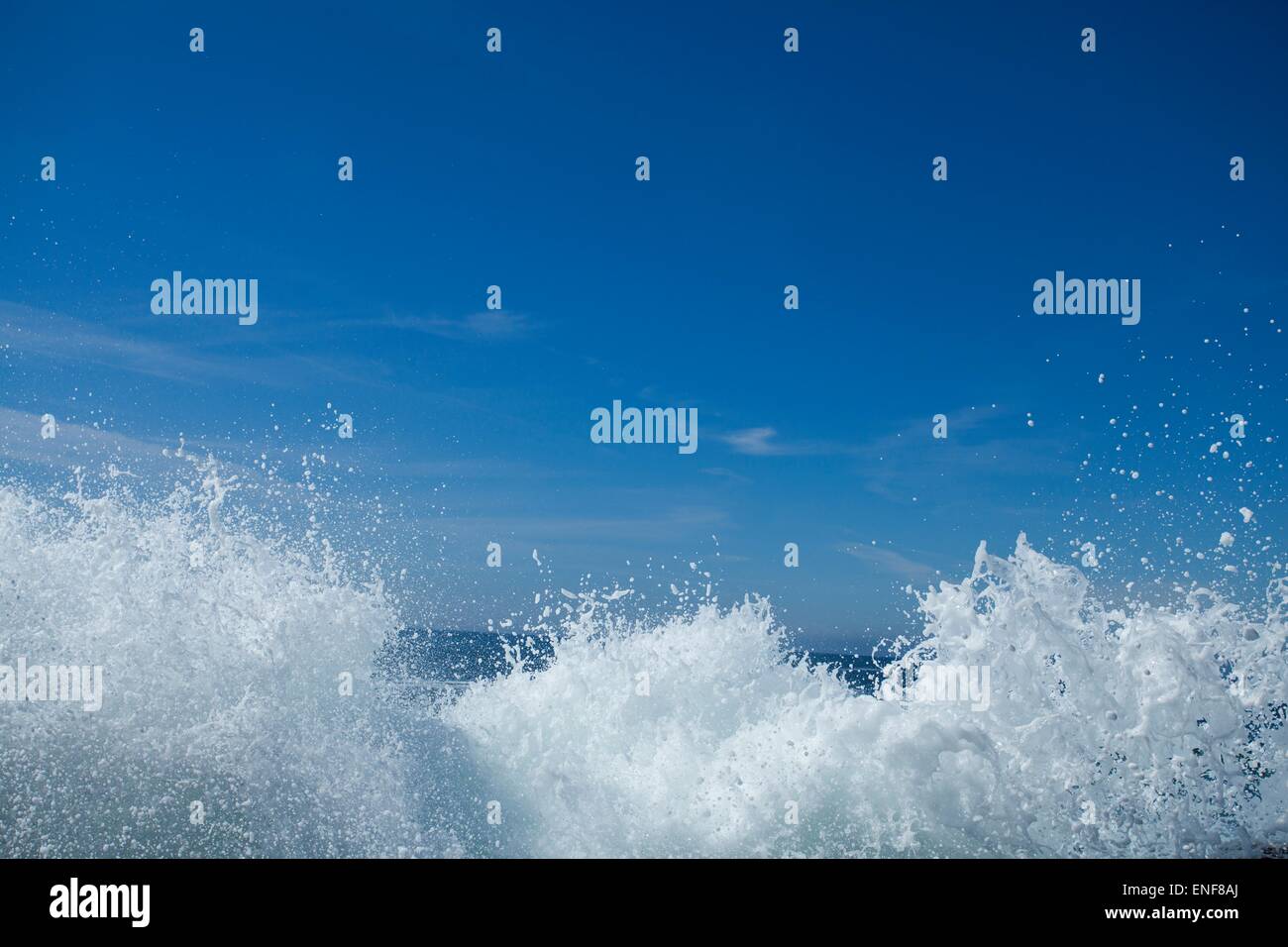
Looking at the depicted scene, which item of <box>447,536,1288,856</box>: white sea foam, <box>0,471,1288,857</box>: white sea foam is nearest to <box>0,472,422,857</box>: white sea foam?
<box>0,471,1288,857</box>: white sea foam

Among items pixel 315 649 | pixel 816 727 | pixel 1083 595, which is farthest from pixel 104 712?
pixel 1083 595

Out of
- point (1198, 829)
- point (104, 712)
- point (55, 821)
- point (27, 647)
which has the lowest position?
point (1198, 829)

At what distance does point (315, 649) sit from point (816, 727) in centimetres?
607

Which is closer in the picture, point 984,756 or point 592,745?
point 984,756

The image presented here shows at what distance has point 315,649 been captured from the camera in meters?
9.96

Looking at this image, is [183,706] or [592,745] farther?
[592,745]

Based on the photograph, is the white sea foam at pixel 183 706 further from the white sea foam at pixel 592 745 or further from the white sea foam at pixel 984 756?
the white sea foam at pixel 984 756

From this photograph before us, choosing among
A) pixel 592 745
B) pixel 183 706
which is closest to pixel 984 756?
pixel 592 745

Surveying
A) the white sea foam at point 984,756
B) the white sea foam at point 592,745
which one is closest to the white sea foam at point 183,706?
the white sea foam at point 592,745

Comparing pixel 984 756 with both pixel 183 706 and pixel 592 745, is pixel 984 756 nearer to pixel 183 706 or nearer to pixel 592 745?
pixel 592 745

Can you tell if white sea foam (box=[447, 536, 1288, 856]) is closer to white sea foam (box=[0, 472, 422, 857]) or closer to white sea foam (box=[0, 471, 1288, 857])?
white sea foam (box=[0, 471, 1288, 857])
